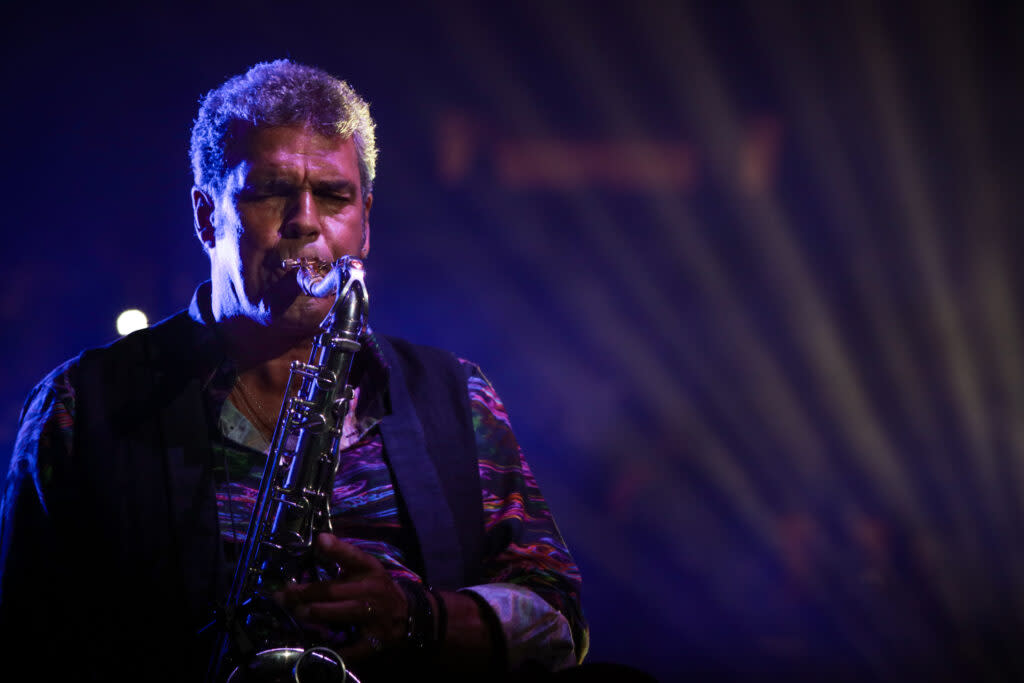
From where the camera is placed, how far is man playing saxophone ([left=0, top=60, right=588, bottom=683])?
1.62 meters

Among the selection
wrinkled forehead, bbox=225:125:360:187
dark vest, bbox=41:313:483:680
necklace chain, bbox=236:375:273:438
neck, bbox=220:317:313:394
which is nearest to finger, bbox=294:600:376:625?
dark vest, bbox=41:313:483:680

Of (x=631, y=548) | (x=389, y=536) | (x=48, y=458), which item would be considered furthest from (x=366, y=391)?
(x=631, y=548)

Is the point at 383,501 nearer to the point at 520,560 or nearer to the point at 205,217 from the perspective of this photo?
the point at 520,560

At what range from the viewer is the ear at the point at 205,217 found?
6.86 feet

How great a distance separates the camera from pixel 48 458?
69.1 inches

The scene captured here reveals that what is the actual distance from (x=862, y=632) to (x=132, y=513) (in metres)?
4.55

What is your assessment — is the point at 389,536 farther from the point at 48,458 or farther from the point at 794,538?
the point at 794,538

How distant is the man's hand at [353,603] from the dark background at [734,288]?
2297 millimetres

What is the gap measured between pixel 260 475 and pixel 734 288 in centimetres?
336

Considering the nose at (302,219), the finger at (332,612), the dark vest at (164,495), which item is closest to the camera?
the finger at (332,612)

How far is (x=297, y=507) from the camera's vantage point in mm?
1693

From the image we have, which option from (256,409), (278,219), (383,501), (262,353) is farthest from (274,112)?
(383,501)

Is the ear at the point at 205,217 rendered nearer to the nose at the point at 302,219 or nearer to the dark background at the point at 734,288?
the nose at the point at 302,219

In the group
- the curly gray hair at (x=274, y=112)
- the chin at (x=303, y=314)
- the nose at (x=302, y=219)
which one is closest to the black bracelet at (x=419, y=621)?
the chin at (x=303, y=314)
